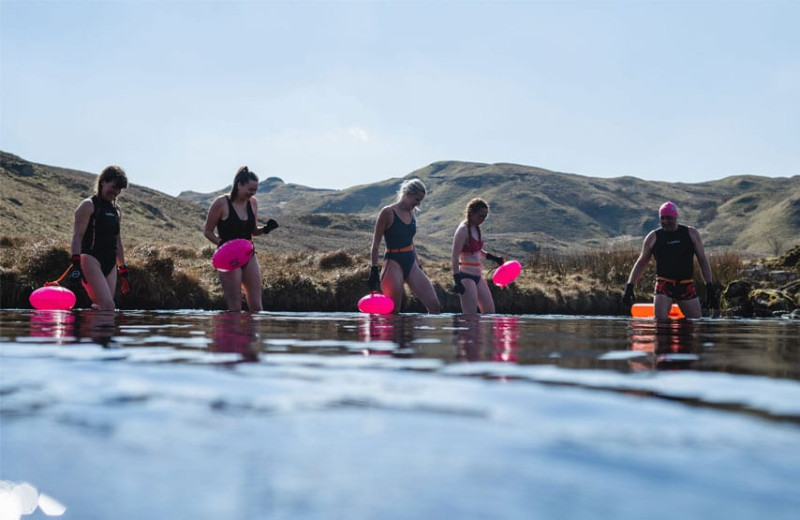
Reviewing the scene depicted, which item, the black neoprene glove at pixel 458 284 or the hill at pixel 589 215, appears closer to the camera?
the black neoprene glove at pixel 458 284

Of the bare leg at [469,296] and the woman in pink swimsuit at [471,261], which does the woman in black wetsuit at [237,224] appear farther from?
the bare leg at [469,296]

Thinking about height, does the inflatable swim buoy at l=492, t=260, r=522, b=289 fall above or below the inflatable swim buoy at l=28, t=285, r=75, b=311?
above

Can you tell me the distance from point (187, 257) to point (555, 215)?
140746 mm

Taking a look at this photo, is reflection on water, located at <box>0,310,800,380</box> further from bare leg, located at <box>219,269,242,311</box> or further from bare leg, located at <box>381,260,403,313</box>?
bare leg, located at <box>381,260,403,313</box>

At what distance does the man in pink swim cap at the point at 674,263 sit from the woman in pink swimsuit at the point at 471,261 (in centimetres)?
212

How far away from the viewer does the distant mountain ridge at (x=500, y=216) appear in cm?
5969

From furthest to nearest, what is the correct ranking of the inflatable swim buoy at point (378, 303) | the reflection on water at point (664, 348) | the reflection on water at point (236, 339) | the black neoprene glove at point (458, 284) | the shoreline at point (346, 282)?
the shoreline at point (346, 282)
the black neoprene glove at point (458, 284)
the inflatable swim buoy at point (378, 303)
the reflection on water at point (236, 339)
the reflection on water at point (664, 348)

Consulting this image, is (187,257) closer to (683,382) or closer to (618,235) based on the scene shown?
(683,382)

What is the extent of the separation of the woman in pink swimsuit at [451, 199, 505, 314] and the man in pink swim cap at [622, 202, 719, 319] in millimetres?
2120

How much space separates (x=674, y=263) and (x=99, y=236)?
716 cm

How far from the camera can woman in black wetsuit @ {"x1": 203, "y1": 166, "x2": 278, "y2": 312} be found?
29.3 feet

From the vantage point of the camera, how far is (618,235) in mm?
153250

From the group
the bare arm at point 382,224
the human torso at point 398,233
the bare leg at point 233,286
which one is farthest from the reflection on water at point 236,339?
the human torso at point 398,233

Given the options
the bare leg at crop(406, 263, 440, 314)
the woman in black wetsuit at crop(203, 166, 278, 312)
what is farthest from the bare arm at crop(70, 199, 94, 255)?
the bare leg at crop(406, 263, 440, 314)
